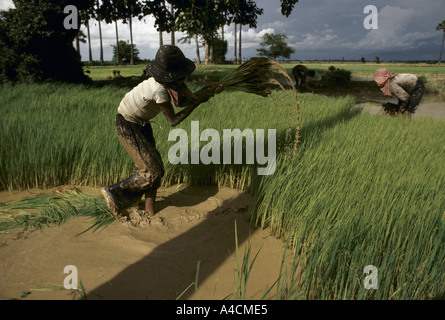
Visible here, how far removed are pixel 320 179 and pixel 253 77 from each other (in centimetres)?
95

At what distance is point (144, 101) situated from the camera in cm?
210

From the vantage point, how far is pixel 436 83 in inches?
579

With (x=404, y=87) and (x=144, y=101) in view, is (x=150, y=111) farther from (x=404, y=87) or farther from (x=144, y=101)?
(x=404, y=87)

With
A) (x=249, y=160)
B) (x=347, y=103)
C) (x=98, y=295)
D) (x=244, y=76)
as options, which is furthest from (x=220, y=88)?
(x=347, y=103)

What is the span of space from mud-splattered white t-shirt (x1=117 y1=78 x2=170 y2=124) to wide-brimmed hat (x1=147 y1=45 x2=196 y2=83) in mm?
80

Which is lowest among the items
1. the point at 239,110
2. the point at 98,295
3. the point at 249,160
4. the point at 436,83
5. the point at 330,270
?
the point at 98,295

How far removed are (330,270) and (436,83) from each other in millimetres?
16956

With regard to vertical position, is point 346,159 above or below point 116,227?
above

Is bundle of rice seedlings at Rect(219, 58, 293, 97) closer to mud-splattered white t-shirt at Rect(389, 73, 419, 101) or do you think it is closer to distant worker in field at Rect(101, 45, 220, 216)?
distant worker in field at Rect(101, 45, 220, 216)

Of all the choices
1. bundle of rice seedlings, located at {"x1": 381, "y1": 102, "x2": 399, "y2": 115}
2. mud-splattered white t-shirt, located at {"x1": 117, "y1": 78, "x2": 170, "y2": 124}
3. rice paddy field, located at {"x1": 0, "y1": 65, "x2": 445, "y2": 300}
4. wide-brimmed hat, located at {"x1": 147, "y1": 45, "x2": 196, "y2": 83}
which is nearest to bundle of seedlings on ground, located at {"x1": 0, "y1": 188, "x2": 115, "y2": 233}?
rice paddy field, located at {"x1": 0, "y1": 65, "x2": 445, "y2": 300}

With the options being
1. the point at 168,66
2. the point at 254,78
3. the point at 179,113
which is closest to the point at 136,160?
the point at 179,113

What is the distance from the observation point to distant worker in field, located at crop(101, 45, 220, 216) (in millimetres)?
1970
